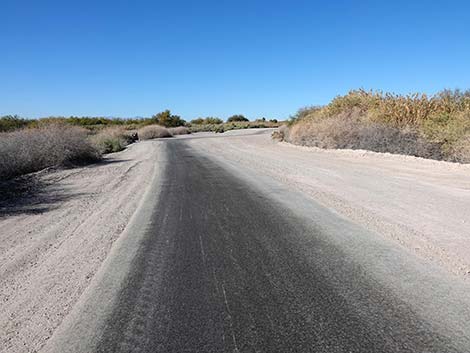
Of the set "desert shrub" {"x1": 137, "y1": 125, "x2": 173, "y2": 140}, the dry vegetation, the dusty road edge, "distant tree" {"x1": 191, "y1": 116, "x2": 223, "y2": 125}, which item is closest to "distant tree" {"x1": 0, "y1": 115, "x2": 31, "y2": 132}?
"desert shrub" {"x1": 137, "y1": 125, "x2": 173, "y2": 140}

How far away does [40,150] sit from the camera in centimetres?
2055

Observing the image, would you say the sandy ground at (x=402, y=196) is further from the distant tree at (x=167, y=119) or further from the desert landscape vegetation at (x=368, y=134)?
the distant tree at (x=167, y=119)

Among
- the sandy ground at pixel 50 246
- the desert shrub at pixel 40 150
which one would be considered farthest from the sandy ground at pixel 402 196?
the desert shrub at pixel 40 150

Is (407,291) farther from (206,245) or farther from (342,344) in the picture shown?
(206,245)

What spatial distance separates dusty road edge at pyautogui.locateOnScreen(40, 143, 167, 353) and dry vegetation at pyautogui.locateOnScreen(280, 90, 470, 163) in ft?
43.1

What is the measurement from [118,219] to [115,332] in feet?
16.3

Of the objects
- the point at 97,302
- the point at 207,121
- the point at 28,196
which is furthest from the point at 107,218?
the point at 207,121

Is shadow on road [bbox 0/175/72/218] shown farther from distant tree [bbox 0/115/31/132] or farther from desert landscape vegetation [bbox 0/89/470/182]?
distant tree [bbox 0/115/31/132]

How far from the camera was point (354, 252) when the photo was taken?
19.7 feet

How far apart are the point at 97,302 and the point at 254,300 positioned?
172 cm

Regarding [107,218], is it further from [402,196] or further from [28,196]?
Answer: [402,196]

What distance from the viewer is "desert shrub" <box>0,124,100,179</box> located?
1781 centimetres

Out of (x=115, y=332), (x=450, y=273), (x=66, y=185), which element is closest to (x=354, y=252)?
(x=450, y=273)

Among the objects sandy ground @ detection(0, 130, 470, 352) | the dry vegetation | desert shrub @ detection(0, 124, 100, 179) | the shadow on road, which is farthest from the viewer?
desert shrub @ detection(0, 124, 100, 179)
